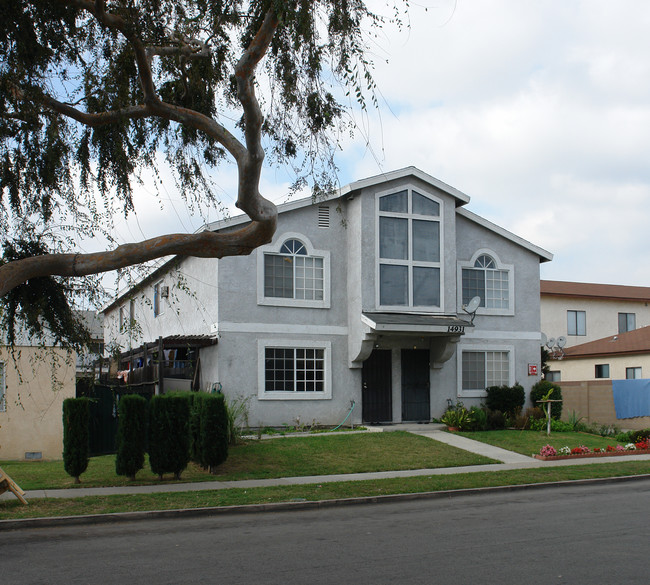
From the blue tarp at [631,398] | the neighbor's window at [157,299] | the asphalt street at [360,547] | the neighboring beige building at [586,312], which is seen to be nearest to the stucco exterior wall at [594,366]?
the neighboring beige building at [586,312]

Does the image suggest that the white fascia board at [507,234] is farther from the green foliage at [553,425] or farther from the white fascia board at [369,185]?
the green foliage at [553,425]

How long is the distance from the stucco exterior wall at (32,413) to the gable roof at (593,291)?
26857 millimetres

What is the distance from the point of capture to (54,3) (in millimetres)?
11195

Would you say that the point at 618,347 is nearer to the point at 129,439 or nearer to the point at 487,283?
the point at 487,283

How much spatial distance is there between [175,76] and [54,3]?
2302 mm

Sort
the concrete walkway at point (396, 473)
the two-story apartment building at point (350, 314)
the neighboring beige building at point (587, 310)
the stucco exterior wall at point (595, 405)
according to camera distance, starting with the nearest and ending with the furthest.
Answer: the concrete walkway at point (396, 473)
the two-story apartment building at point (350, 314)
the stucco exterior wall at point (595, 405)
the neighboring beige building at point (587, 310)

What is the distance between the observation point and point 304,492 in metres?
12.4

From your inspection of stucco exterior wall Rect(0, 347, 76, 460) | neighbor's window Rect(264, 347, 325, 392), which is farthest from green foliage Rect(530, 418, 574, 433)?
stucco exterior wall Rect(0, 347, 76, 460)

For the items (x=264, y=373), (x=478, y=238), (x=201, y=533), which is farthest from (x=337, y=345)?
(x=201, y=533)

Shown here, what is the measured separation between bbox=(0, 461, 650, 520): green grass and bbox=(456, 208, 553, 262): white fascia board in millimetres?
9875

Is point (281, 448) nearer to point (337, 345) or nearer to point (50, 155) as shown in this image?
point (337, 345)

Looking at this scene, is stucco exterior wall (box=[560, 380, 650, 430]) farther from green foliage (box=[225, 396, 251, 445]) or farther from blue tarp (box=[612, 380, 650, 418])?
green foliage (box=[225, 396, 251, 445])

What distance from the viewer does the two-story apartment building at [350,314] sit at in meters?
20.3

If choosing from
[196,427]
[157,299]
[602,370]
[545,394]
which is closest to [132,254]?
[196,427]
